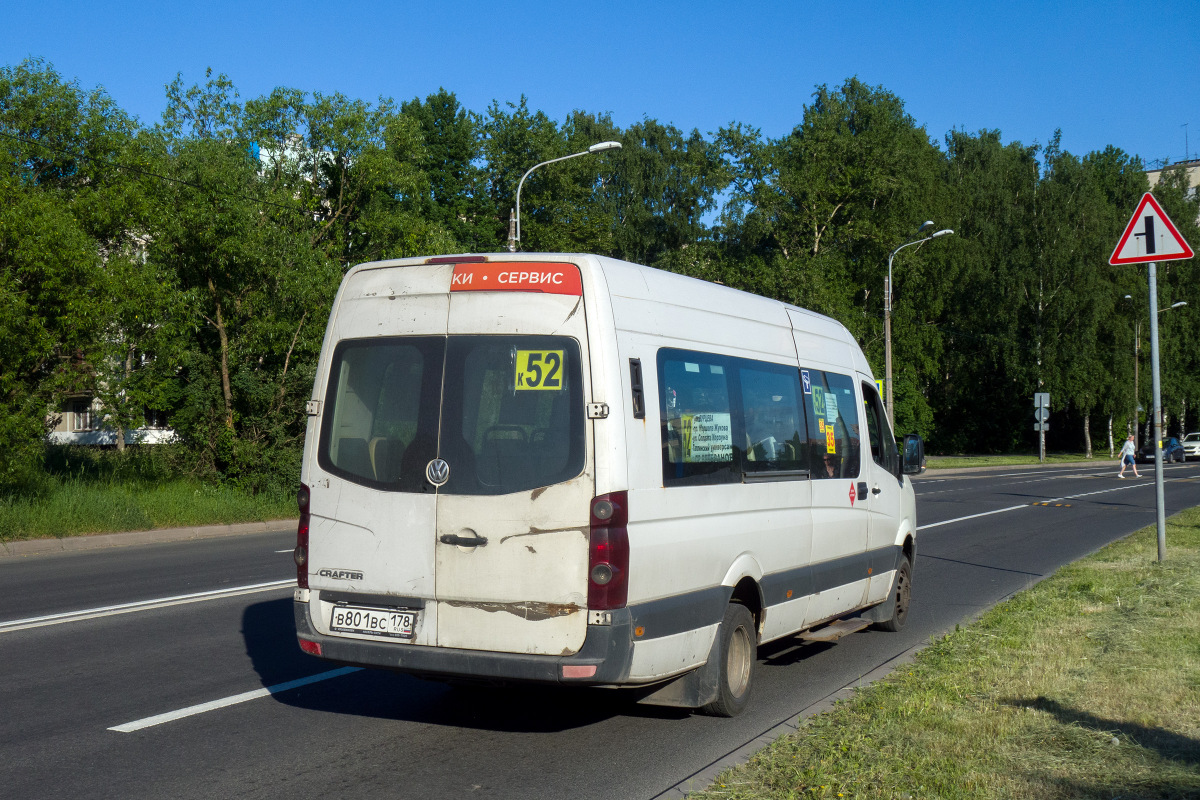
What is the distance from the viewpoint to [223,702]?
20.5 ft

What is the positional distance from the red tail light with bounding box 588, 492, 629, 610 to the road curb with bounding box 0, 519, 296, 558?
41.0ft

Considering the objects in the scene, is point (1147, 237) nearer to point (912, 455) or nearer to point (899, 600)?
point (912, 455)

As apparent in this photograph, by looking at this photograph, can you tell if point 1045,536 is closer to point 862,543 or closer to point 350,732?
point 862,543

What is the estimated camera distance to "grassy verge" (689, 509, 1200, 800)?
4.64 metres

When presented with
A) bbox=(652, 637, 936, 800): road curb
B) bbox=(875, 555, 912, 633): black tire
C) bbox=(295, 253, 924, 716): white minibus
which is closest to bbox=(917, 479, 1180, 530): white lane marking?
bbox=(875, 555, 912, 633): black tire

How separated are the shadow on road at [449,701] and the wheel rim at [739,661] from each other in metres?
0.37

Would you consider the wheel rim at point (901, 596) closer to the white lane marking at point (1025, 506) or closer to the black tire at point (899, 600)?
the black tire at point (899, 600)

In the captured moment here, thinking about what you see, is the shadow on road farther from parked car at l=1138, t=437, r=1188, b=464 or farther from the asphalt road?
parked car at l=1138, t=437, r=1188, b=464

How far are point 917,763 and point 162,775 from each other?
349 cm

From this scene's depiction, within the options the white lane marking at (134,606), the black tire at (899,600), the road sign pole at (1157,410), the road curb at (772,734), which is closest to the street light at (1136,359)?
the road sign pole at (1157,410)

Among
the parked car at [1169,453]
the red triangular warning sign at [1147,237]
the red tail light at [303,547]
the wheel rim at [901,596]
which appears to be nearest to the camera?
the red tail light at [303,547]

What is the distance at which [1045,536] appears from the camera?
57.6 feet

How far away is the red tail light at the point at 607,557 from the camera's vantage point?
5.02 m

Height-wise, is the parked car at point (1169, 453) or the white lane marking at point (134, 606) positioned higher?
the parked car at point (1169, 453)
